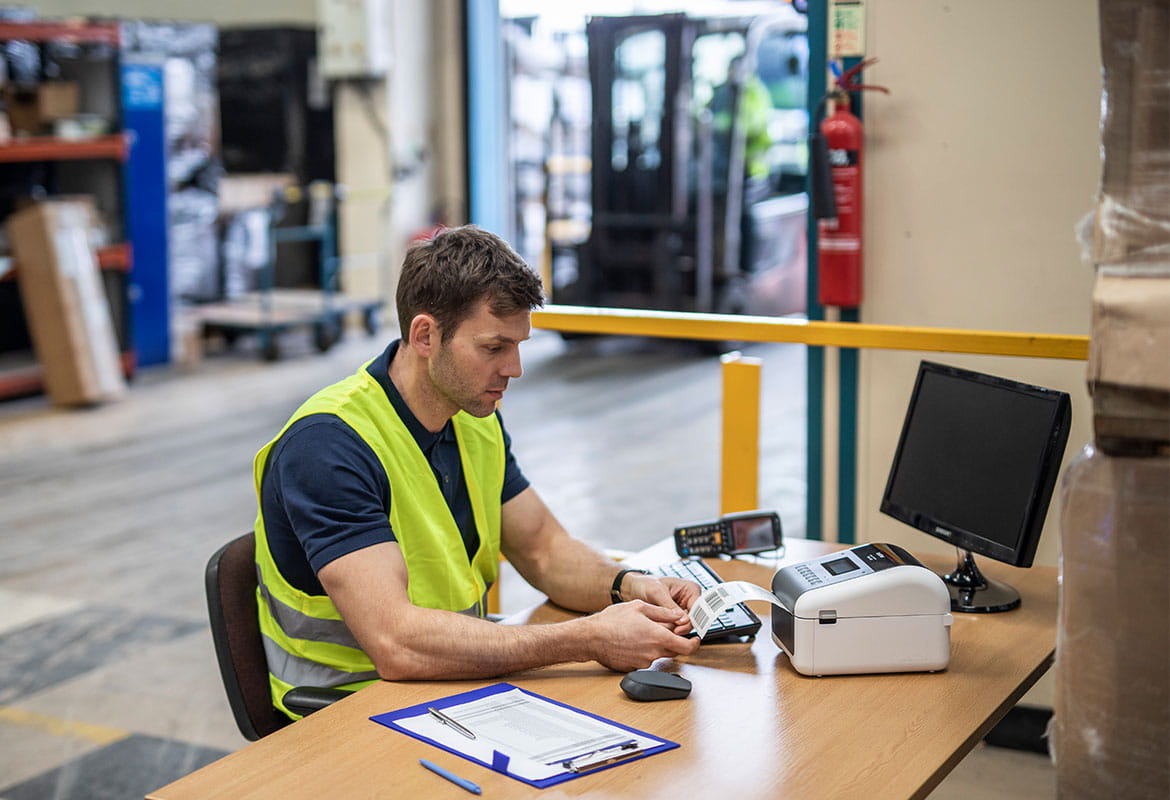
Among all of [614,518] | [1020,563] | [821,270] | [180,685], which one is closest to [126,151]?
[614,518]

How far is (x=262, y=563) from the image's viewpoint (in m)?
2.26

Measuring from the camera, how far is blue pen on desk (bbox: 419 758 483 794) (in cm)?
164

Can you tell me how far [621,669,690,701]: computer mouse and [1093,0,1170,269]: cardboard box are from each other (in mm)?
894

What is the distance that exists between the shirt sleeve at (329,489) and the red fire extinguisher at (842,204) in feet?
5.63

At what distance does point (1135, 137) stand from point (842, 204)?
2.12m

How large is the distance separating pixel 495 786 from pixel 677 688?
38cm

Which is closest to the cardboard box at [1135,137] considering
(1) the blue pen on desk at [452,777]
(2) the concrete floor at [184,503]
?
(1) the blue pen on desk at [452,777]

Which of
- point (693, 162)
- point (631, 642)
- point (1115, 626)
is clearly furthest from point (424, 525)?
point (693, 162)

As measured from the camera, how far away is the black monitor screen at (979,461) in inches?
90.4

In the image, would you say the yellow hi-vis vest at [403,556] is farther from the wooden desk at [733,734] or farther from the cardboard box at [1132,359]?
the cardboard box at [1132,359]

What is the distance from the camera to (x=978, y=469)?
2.41m

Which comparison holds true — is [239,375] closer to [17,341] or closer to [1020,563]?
[17,341]

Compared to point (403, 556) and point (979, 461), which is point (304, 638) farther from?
point (979, 461)

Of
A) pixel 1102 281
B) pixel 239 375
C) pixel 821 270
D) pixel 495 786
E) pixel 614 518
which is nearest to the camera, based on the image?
pixel 1102 281
